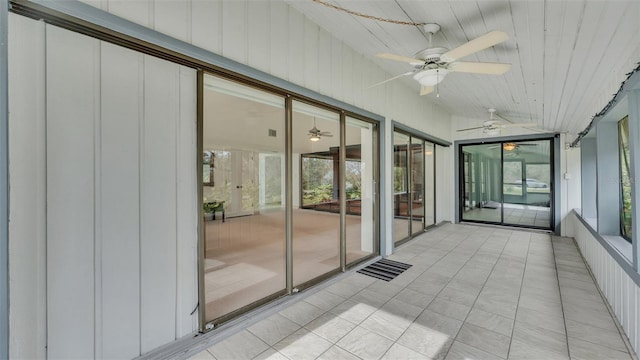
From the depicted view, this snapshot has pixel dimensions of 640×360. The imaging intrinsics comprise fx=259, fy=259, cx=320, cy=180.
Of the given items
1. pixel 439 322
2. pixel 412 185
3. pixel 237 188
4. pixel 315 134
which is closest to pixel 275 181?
pixel 237 188

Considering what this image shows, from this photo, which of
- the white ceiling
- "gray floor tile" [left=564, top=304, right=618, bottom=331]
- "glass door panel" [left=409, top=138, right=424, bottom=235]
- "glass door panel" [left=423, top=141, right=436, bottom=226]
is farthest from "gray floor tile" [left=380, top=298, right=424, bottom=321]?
"glass door panel" [left=423, top=141, right=436, bottom=226]

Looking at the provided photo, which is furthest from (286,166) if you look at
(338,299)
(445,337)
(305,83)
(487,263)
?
(487,263)

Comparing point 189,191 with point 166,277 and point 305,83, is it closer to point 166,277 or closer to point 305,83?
point 166,277

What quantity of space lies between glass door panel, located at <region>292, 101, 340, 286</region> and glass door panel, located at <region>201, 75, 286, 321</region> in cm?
30

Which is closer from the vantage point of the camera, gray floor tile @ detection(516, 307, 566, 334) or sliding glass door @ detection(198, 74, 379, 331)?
gray floor tile @ detection(516, 307, 566, 334)

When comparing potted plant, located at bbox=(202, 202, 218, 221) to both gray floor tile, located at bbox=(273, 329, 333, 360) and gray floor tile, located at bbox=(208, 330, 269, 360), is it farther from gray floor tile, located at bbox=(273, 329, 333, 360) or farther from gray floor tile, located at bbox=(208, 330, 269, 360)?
gray floor tile, located at bbox=(273, 329, 333, 360)

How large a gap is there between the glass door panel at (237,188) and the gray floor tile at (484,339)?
1838mm

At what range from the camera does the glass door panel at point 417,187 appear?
592 centimetres

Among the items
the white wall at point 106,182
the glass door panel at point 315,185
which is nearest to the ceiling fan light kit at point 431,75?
the glass door panel at point 315,185

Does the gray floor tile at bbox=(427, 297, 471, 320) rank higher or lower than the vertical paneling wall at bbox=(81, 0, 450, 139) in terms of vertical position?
lower

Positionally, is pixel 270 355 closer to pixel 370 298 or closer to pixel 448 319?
pixel 370 298

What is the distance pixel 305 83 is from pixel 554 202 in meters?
6.72

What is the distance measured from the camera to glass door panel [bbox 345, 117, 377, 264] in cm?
409

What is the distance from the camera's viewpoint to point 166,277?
2.01 metres
